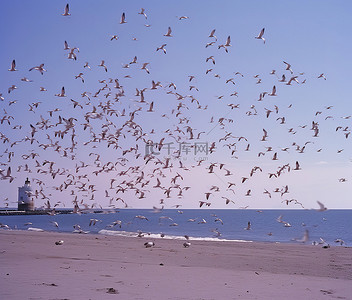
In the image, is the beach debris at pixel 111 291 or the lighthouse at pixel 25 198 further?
the lighthouse at pixel 25 198

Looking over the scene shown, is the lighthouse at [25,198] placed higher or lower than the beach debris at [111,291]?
lower

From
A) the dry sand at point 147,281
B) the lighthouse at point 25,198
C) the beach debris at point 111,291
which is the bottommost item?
the lighthouse at point 25,198

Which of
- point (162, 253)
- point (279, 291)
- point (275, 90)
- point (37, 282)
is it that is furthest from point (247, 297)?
point (275, 90)

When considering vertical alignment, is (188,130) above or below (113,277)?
above

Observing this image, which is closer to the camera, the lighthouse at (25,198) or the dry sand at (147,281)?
the dry sand at (147,281)

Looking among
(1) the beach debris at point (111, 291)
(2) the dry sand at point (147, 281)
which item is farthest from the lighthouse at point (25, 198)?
(1) the beach debris at point (111, 291)

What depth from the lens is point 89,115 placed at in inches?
1019

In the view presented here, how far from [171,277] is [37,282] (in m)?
4.52

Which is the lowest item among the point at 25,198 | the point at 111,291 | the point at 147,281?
the point at 25,198

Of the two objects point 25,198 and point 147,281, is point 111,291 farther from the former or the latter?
point 25,198

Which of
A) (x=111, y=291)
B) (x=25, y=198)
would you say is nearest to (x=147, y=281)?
(x=111, y=291)

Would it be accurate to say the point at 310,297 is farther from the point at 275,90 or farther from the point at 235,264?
the point at 275,90

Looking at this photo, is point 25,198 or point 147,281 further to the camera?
point 25,198

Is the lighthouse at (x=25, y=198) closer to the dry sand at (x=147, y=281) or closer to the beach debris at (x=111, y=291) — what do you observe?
the dry sand at (x=147, y=281)
